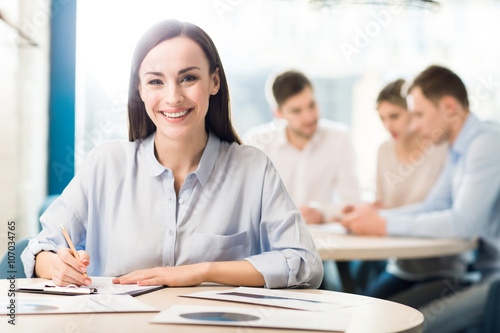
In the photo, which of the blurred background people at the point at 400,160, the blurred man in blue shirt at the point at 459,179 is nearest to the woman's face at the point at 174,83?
the blurred man in blue shirt at the point at 459,179

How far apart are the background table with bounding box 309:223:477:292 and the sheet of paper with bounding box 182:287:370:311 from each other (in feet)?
3.53

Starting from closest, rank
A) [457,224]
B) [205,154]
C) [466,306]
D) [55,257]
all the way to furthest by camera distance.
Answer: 1. [55,257]
2. [205,154]
3. [466,306]
4. [457,224]

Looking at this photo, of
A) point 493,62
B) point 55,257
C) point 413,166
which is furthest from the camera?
point 493,62

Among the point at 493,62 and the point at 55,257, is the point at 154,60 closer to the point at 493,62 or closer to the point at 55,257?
the point at 55,257

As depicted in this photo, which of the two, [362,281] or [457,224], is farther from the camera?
[362,281]

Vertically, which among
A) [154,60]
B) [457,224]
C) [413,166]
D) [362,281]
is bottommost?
[362,281]

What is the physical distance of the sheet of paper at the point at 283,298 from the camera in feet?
3.88

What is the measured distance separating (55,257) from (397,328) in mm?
701

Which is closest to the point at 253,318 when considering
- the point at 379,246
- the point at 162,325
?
the point at 162,325

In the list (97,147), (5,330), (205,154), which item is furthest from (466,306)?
(5,330)

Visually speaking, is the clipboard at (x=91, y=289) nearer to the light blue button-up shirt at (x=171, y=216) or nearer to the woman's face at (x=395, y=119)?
the light blue button-up shirt at (x=171, y=216)

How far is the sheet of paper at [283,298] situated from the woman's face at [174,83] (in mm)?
369

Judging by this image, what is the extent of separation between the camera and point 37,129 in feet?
5.77

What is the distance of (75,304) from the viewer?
3.68 ft
